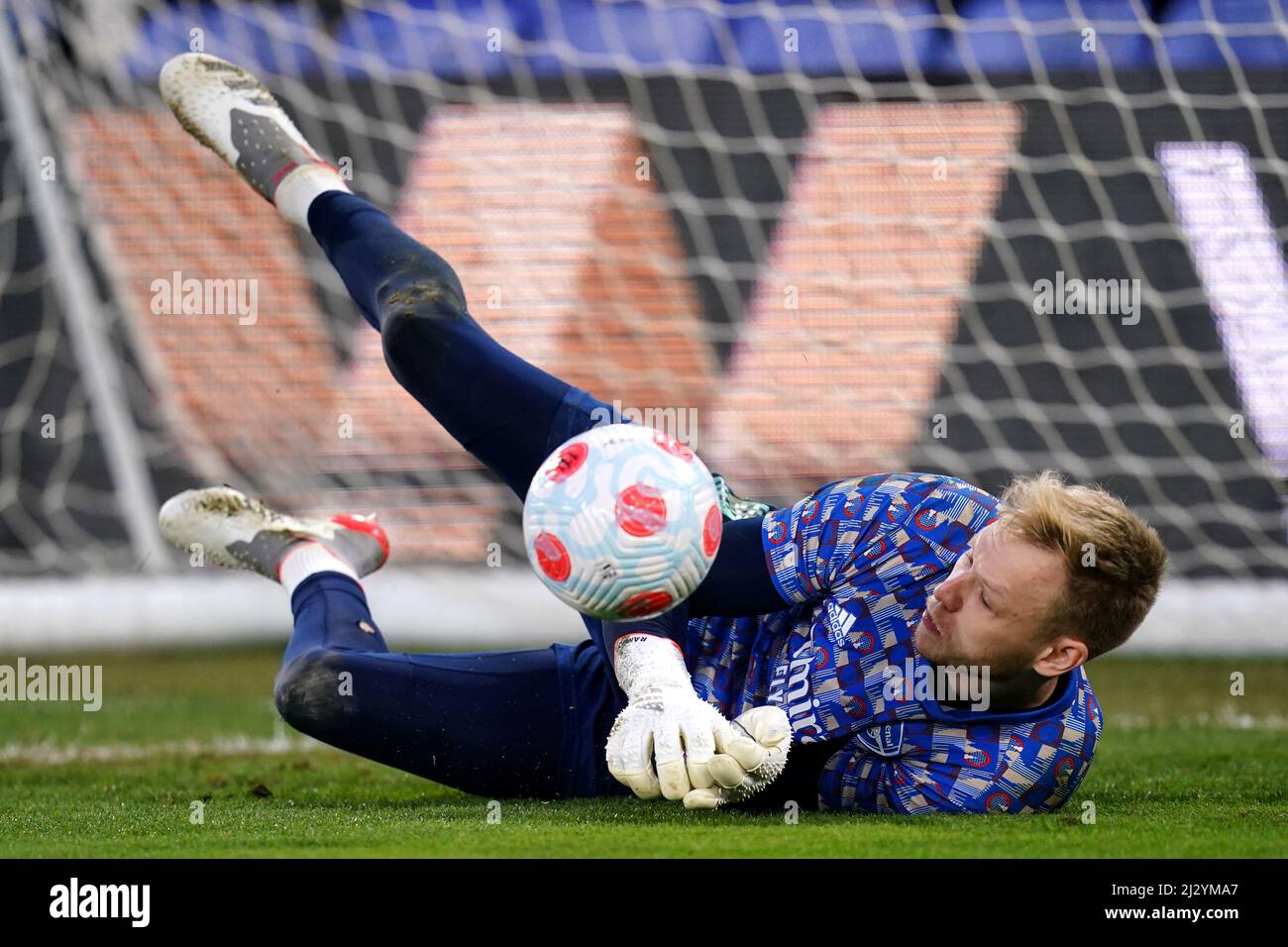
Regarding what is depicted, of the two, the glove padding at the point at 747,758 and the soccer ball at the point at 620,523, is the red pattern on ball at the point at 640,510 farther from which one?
the glove padding at the point at 747,758

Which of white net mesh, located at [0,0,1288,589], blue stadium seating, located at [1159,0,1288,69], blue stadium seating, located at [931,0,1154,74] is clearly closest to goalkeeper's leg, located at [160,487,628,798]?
white net mesh, located at [0,0,1288,589]

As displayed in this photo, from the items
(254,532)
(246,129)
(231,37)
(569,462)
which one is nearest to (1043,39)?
(231,37)

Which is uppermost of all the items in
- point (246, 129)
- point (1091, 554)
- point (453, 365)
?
point (246, 129)

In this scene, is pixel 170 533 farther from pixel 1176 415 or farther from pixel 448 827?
pixel 1176 415

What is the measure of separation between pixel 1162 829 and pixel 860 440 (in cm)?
364

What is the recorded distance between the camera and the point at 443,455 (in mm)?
6152

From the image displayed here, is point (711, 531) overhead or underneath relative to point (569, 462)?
underneath

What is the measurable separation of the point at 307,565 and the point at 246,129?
39.0 inches

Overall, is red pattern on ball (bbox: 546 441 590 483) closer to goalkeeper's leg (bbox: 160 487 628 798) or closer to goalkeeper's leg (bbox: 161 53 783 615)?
goalkeeper's leg (bbox: 161 53 783 615)

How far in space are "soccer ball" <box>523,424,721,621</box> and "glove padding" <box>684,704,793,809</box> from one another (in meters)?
0.23

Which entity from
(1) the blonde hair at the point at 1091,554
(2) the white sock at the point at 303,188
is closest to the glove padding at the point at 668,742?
(1) the blonde hair at the point at 1091,554

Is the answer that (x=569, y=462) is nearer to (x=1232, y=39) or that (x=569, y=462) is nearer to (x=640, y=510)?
(x=640, y=510)

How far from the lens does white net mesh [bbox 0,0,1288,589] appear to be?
597 cm

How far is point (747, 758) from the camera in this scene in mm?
2357
